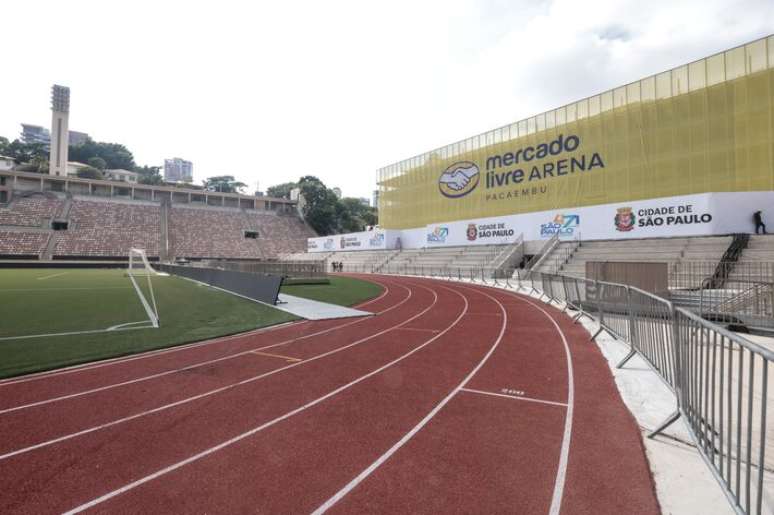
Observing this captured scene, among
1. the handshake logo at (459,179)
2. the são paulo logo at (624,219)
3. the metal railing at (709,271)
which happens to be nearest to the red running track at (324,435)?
the metal railing at (709,271)

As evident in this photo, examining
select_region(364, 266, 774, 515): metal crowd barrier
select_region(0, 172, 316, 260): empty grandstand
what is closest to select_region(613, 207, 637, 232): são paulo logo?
select_region(364, 266, 774, 515): metal crowd barrier

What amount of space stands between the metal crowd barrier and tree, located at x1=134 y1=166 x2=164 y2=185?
4685 inches

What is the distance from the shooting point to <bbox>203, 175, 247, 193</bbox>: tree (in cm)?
11350

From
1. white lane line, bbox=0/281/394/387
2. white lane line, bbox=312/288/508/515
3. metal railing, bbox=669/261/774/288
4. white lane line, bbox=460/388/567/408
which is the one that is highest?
metal railing, bbox=669/261/774/288

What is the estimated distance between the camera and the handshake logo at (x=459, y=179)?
4438 centimetres

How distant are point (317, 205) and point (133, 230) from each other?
1360 inches

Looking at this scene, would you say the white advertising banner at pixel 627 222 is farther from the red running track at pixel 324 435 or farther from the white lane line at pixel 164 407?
the white lane line at pixel 164 407

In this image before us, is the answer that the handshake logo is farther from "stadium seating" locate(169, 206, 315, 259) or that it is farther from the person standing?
"stadium seating" locate(169, 206, 315, 259)

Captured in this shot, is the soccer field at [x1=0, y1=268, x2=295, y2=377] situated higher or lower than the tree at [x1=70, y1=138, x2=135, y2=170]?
lower

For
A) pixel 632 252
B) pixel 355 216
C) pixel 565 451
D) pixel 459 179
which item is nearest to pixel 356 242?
pixel 459 179

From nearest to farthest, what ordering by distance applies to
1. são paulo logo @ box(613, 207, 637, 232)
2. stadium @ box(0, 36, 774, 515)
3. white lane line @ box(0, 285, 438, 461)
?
stadium @ box(0, 36, 774, 515)
white lane line @ box(0, 285, 438, 461)
são paulo logo @ box(613, 207, 637, 232)

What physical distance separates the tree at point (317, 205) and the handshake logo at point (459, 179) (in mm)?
38991

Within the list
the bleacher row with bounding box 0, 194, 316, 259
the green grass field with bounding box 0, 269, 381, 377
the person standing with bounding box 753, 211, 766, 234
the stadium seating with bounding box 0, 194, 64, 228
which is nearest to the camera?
the green grass field with bounding box 0, 269, 381, 377

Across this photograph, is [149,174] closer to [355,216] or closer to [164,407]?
[355,216]
